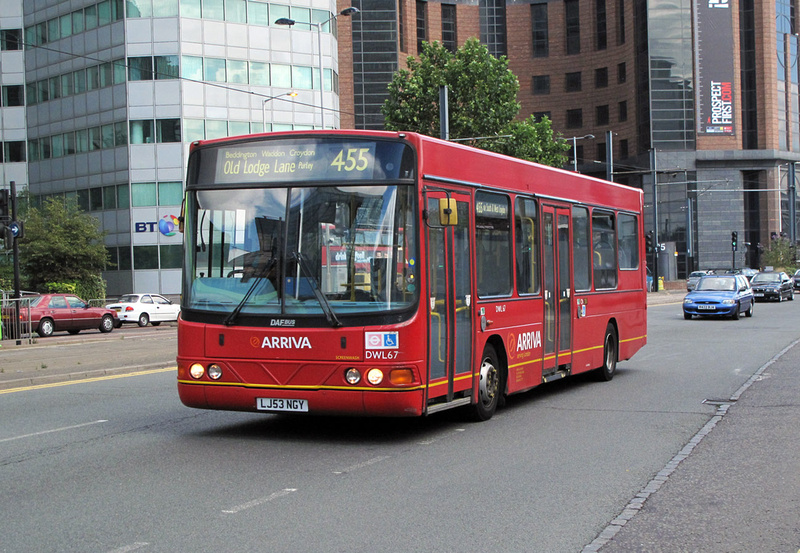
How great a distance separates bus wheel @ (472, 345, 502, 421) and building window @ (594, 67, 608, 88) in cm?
8759

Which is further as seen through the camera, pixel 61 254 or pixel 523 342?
pixel 61 254

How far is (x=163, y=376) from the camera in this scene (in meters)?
16.0

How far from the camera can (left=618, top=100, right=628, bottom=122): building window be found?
297 feet

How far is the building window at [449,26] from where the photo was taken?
92000 mm

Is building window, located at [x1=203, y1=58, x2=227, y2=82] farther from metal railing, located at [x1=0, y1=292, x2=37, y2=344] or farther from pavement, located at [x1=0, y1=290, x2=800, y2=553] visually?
pavement, located at [x1=0, y1=290, x2=800, y2=553]

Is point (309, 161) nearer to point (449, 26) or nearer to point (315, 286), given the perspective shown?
point (315, 286)

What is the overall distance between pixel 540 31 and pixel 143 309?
220 ft

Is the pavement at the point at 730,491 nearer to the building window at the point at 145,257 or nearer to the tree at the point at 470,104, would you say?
the tree at the point at 470,104

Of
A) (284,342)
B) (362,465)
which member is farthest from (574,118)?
(362,465)

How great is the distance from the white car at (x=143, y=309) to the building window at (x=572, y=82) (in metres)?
63.9

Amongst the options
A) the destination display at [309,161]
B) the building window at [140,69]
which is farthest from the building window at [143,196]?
the destination display at [309,161]

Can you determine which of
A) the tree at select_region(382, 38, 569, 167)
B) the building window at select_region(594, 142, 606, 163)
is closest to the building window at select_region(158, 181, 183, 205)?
the tree at select_region(382, 38, 569, 167)

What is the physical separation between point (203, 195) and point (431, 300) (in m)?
2.48

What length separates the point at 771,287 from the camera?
159ft
